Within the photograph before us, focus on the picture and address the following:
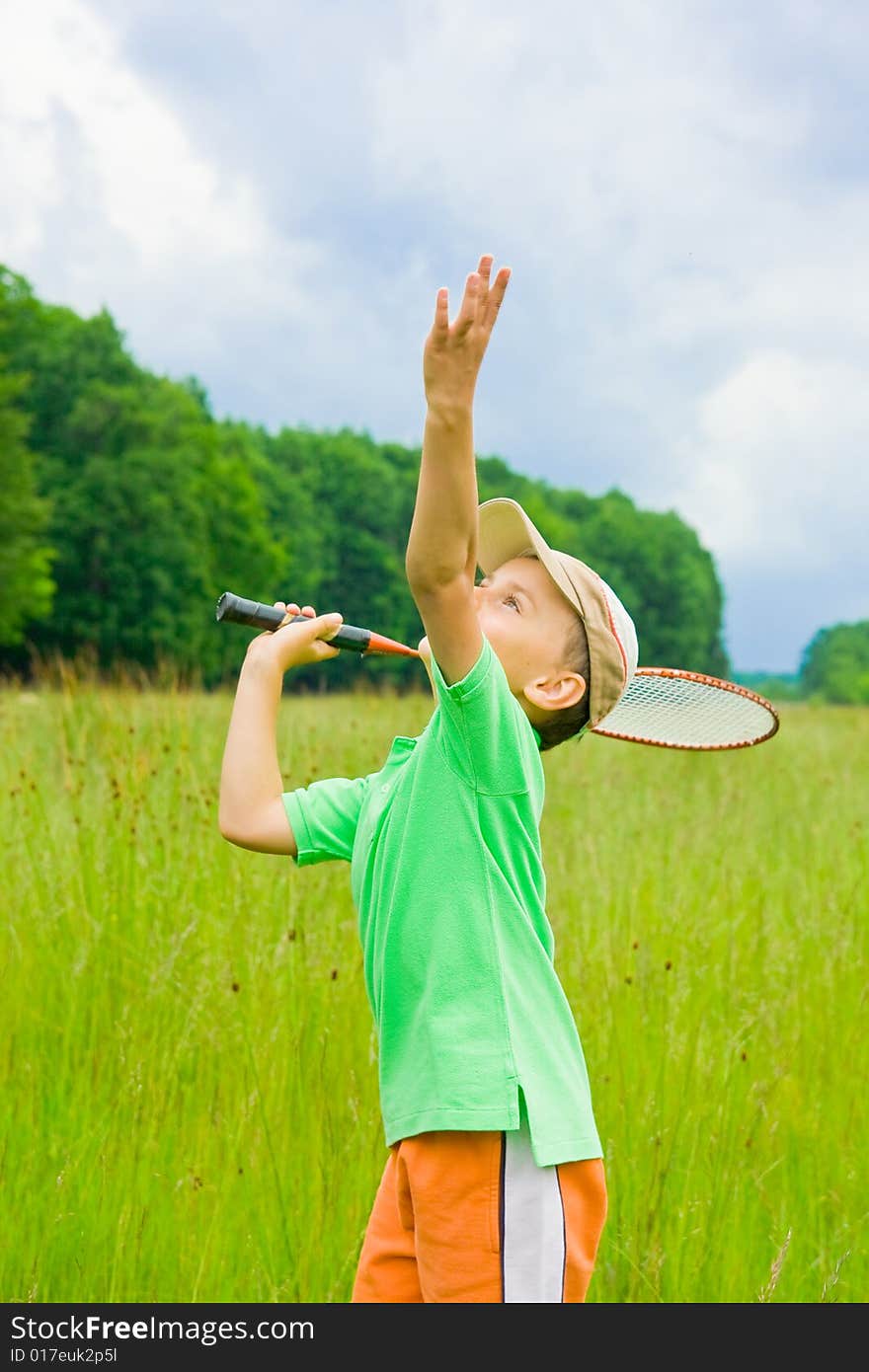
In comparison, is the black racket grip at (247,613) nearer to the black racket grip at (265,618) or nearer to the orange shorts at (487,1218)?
the black racket grip at (265,618)

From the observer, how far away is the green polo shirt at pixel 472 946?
4.82 feet

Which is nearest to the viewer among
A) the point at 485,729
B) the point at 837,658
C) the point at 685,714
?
the point at 485,729

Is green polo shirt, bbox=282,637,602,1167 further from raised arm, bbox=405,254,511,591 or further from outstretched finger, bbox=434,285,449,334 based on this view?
outstretched finger, bbox=434,285,449,334

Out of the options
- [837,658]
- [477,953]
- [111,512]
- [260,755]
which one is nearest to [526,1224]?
[477,953]

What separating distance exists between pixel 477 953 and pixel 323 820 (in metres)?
0.34

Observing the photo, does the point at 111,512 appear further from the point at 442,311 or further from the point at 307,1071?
the point at 442,311

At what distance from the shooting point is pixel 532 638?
1641 millimetres

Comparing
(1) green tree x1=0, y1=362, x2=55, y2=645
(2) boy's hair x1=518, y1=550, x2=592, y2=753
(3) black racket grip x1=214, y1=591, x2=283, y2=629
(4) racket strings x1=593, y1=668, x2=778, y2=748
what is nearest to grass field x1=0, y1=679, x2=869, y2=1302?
(4) racket strings x1=593, y1=668, x2=778, y2=748

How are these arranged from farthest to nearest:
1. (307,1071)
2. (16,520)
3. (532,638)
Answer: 1. (16,520)
2. (307,1071)
3. (532,638)

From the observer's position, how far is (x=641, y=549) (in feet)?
221

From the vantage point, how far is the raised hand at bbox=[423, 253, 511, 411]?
1.28 m

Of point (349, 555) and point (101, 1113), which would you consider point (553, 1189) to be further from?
point (349, 555)

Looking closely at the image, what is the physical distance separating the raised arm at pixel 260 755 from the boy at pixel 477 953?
0.47ft

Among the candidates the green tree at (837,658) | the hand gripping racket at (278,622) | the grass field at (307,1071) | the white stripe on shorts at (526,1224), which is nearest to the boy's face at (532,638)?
the hand gripping racket at (278,622)
